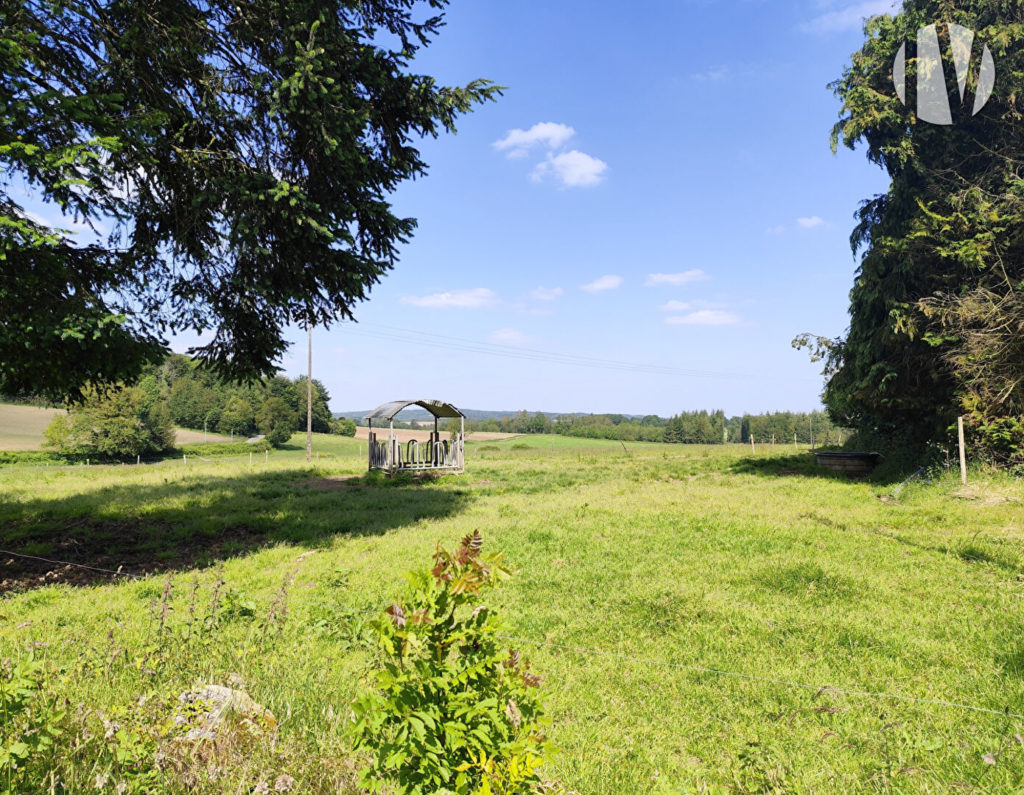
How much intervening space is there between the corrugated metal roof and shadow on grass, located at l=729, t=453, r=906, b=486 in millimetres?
11951

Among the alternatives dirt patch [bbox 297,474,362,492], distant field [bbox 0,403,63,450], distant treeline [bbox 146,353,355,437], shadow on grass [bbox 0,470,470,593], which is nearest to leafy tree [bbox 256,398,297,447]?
distant treeline [bbox 146,353,355,437]

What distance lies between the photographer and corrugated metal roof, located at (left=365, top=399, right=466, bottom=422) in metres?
21.4

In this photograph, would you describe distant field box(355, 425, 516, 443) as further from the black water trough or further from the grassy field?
the black water trough

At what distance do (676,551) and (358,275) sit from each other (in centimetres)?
672

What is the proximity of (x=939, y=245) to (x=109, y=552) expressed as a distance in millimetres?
21683

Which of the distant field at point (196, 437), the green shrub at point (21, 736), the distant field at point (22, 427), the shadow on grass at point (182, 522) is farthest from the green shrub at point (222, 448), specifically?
the green shrub at point (21, 736)

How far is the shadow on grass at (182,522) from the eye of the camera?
8055 mm

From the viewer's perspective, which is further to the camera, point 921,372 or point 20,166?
point 921,372

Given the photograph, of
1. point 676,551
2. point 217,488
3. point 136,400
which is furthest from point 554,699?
point 136,400

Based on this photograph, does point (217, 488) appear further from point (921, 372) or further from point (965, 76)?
point (965, 76)

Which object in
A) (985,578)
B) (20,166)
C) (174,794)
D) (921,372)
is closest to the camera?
(174,794)

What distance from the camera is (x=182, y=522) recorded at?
10969 millimetres

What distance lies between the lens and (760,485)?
51.0 feet

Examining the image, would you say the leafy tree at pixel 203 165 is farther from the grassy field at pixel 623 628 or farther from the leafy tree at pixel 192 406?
the leafy tree at pixel 192 406
